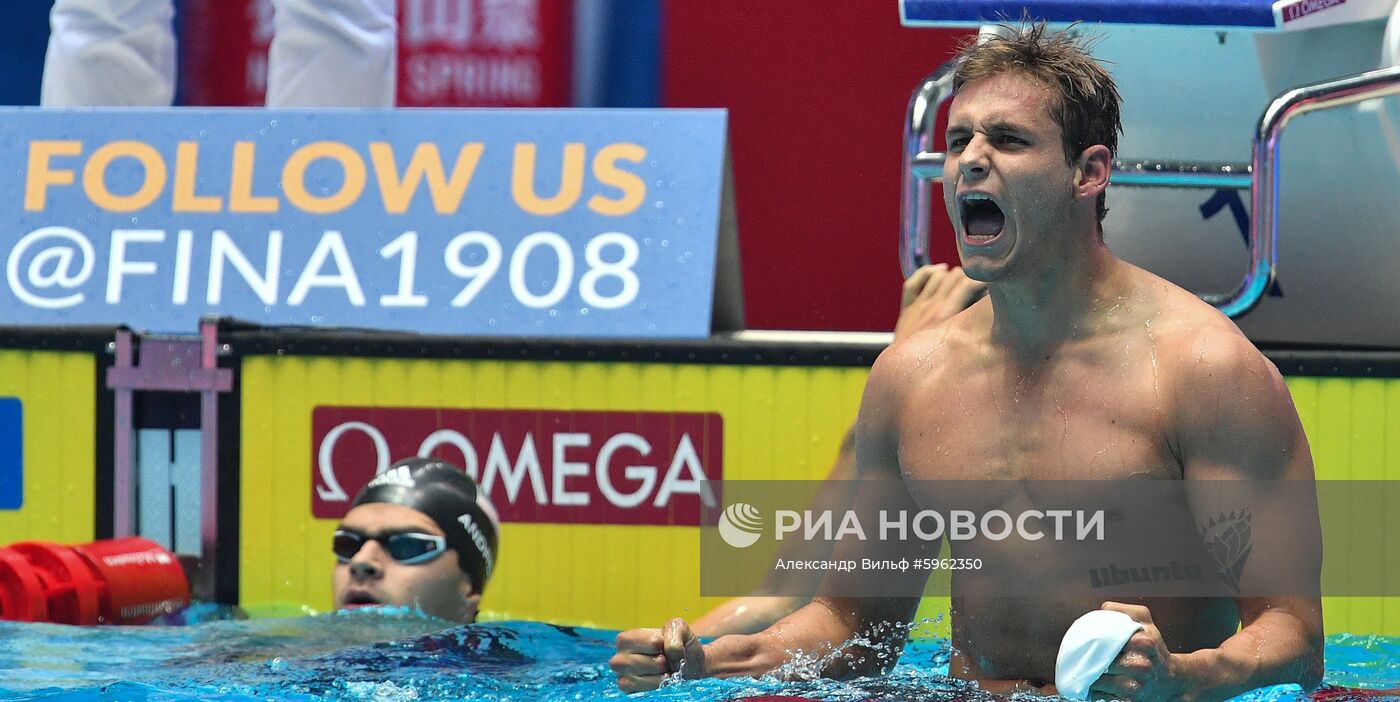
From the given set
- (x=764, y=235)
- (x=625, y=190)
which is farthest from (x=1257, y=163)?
(x=764, y=235)

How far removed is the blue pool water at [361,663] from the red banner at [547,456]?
300 mm

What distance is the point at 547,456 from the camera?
13.3ft

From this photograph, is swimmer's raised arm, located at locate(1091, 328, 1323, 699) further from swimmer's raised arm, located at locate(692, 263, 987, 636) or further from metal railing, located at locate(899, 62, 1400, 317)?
swimmer's raised arm, located at locate(692, 263, 987, 636)

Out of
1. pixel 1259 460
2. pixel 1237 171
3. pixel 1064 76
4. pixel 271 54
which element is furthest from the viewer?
pixel 271 54

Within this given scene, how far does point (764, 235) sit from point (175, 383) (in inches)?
101

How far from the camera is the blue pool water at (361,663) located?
10.1ft

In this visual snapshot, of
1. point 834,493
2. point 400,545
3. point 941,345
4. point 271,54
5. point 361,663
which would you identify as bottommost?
point 361,663

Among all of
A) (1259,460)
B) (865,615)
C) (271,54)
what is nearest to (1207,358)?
(1259,460)

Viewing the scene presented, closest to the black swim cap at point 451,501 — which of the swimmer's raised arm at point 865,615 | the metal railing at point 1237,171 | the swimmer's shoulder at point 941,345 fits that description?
the metal railing at point 1237,171

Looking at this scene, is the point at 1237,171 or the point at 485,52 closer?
the point at 1237,171

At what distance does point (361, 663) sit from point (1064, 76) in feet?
5.71
